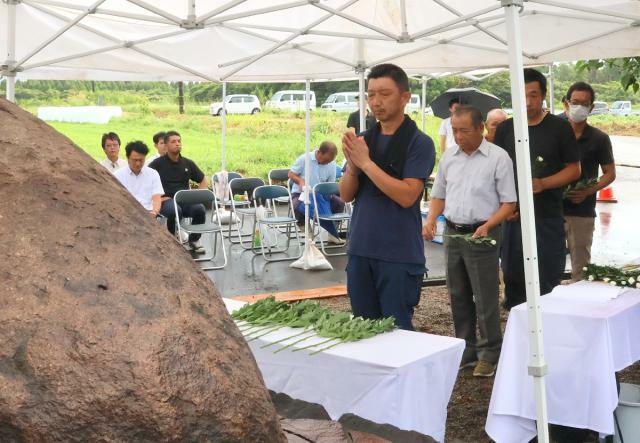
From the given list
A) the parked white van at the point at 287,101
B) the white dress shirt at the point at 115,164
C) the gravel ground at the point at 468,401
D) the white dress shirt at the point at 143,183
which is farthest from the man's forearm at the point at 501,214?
the parked white van at the point at 287,101

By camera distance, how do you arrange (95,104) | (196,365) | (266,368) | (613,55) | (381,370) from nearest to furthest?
1. (196,365)
2. (381,370)
3. (266,368)
4. (613,55)
5. (95,104)

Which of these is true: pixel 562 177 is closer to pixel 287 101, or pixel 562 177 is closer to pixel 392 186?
pixel 392 186

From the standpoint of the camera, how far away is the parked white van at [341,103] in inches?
1280

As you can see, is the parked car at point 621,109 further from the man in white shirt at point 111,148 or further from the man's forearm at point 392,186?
the man's forearm at point 392,186

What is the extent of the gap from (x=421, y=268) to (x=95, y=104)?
27378 millimetres

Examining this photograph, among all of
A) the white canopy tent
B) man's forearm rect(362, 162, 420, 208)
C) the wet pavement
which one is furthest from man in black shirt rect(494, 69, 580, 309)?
the wet pavement

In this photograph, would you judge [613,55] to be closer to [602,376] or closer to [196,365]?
[602,376]

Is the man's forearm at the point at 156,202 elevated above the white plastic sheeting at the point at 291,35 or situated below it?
below

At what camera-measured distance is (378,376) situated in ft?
11.9

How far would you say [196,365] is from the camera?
2135mm

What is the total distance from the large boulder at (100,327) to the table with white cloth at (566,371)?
2206 mm

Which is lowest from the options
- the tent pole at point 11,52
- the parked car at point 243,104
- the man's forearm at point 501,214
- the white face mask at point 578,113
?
the man's forearm at point 501,214

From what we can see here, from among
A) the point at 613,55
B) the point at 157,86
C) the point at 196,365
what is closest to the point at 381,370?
the point at 196,365

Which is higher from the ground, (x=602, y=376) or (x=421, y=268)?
(x=421, y=268)
